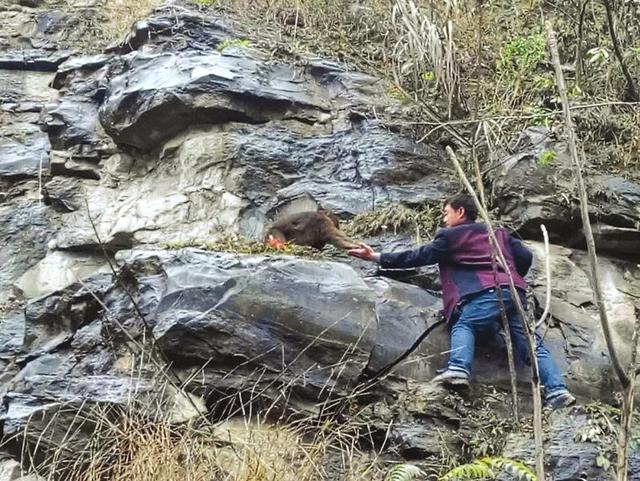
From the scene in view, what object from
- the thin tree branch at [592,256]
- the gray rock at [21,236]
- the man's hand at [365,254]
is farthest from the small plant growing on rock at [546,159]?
the thin tree branch at [592,256]

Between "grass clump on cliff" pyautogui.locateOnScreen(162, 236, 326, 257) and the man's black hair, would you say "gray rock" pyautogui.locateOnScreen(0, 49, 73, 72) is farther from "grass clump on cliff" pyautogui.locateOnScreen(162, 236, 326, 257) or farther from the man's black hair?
the man's black hair

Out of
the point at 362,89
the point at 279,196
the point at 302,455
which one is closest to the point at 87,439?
the point at 302,455

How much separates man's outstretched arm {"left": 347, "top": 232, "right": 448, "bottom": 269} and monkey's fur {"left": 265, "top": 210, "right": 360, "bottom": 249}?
0.29 metres

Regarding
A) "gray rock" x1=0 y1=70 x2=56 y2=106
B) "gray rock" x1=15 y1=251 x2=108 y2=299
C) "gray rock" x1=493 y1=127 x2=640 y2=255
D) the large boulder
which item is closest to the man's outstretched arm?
the large boulder

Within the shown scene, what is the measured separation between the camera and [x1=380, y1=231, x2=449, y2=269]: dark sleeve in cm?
610

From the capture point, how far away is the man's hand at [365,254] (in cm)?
645

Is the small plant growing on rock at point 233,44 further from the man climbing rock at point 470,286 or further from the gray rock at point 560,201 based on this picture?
the man climbing rock at point 470,286

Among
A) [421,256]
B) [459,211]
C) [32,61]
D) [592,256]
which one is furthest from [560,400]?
[32,61]

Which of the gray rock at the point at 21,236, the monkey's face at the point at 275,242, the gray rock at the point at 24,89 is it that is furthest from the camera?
the gray rock at the point at 24,89

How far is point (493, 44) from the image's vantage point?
32.7 ft

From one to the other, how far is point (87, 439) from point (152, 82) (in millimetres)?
4349

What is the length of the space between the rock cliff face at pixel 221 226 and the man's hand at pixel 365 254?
0.17m

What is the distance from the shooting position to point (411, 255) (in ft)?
20.5

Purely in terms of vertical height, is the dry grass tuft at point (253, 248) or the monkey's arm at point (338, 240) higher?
the monkey's arm at point (338, 240)
